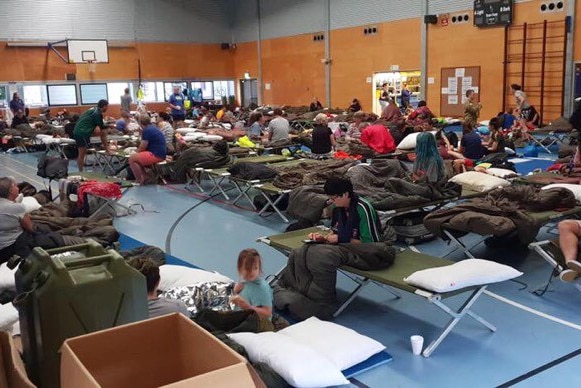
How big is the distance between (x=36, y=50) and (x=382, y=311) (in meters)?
23.7

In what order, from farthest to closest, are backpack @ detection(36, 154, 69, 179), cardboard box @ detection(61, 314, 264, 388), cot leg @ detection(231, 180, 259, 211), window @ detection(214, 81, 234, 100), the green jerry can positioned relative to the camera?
window @ detection(214, 81, 234, 100) → backpack @ detection(36, 154, 69, 179) → cot leg @ detection(231, 180, 259, 211) → the green jerry can → cardboard box @ detection(61, 314, 264, 388)

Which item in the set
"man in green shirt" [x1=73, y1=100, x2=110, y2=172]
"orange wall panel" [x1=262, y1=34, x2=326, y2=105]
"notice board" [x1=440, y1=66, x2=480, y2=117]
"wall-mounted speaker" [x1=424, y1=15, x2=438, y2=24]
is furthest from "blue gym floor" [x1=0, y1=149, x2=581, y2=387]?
"orange wall panel" [x1=262, y1=34, x2=326, y2=105]

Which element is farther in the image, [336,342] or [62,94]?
[62,94]

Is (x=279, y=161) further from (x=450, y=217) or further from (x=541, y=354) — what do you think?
(x=541, y=354)

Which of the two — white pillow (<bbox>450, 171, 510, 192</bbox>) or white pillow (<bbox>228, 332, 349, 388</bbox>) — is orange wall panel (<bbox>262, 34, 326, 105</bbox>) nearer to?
white pillow (<bbox>450, 171, 510, 192</bbox>)

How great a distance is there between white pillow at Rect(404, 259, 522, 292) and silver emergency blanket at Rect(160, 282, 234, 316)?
4.59ft

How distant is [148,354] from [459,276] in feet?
9.88

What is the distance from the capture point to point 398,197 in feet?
22.6

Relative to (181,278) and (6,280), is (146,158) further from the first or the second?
(181,278)

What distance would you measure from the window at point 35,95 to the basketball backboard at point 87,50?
5.83 feet

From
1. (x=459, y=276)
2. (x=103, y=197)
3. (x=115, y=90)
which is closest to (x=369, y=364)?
(x=459, y=276)

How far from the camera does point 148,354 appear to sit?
1852 millimetres

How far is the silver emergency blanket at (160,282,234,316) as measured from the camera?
15.0 ft

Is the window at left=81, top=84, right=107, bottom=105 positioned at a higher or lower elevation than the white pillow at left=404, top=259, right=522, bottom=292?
higher
